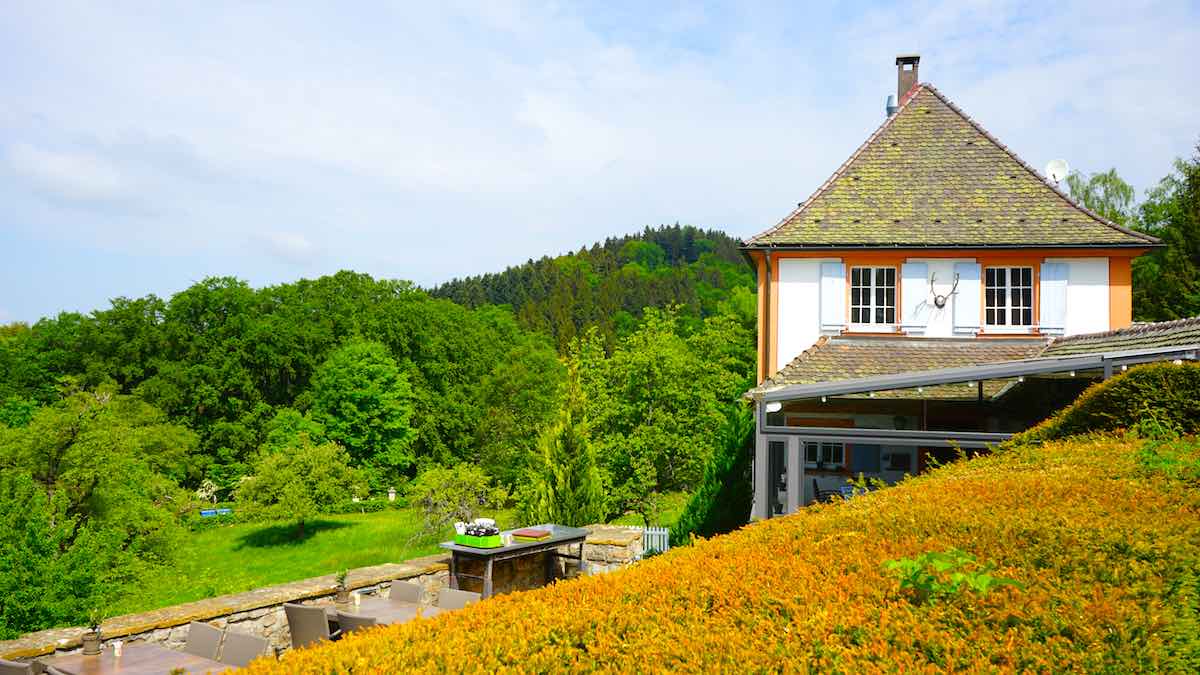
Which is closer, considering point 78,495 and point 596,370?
point 78,495

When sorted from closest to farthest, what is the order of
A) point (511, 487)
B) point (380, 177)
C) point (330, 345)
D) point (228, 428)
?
point (380, 177), point (511, 487), point (228, 428), point (330, 345)

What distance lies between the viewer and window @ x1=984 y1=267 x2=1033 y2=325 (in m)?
16.7

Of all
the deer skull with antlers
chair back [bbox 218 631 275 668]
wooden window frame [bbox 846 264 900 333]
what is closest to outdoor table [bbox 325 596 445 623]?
chair back [bbox 218 631 275 668]

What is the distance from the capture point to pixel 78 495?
20047mm

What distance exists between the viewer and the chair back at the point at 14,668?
581 centimetres

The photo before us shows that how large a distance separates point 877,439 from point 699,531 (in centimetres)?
445

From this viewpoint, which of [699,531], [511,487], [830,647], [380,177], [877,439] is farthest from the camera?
Result: [511,487]

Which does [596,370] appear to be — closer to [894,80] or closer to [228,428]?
[894,80]

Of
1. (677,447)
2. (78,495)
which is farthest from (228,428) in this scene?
(677,447)

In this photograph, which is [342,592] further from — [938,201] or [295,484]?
[295,484]

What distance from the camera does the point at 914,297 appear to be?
16.9 meters

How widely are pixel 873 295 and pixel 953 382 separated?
6712 mm

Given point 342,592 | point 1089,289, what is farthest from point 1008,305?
point 342,592

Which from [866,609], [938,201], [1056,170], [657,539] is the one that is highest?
[1056,170]
